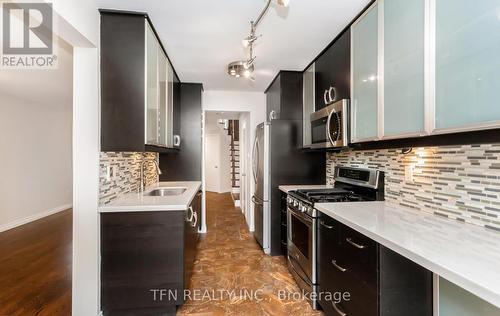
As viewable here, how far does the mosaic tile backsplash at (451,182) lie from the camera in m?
1.25

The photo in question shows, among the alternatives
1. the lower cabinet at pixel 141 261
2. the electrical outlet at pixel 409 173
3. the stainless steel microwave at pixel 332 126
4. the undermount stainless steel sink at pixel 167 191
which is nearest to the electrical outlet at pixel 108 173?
the lower cabinet at pixel 141 261

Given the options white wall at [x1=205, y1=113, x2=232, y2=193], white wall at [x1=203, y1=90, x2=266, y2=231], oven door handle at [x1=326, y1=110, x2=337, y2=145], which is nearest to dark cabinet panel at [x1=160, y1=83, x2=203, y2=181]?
white wall at [x1=203, y1=90, x2=266, y2=231]

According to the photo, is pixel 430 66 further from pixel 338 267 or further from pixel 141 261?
pixel 141 261

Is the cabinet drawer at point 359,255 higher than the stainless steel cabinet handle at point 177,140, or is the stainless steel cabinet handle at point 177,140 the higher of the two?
the stainless steel cabinet handle at point 177,140

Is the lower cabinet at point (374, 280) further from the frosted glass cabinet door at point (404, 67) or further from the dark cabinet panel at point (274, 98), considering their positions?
the dark cabinet panel at point (274, 98)

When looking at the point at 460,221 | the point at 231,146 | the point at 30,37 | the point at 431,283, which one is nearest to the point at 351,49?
the point at 460,221

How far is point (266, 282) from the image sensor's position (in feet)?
8.22

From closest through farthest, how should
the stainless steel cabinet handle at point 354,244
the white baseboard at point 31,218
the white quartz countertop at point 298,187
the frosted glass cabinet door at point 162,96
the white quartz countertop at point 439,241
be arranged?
the white quartz countertop at point 439,241
the stainless steel cabinet handle at point 354,244
the frosted glass cabinet door at point 162,96
the white quartz countertop at point 298,187
the white baseboard at point 31,218

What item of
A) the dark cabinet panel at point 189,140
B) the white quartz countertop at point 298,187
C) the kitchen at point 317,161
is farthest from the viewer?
the dark cabinet panel at point 189,140

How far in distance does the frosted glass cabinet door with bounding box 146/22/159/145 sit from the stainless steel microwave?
164 centimetres

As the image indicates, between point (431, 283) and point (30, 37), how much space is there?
335cm

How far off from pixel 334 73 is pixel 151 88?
175cm

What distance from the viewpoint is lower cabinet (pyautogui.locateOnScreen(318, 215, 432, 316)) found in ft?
4.12

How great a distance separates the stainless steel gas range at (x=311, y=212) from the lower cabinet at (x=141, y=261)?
107cm
